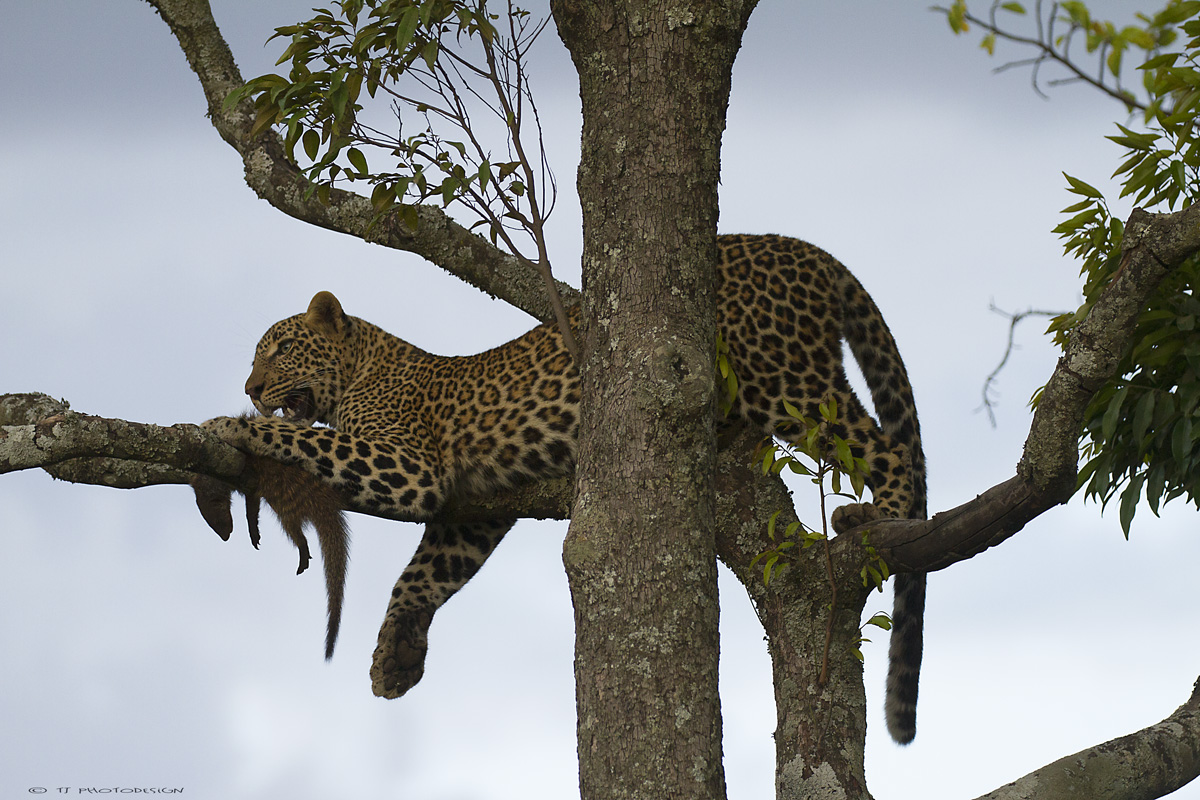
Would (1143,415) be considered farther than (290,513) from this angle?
No

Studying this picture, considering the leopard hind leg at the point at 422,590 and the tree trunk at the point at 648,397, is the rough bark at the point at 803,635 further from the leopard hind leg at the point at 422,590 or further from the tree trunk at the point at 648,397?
the leopard hind leg at the point at 422,590

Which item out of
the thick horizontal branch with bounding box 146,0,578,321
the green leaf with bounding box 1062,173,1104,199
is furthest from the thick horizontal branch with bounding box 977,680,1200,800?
the thick horizontal branch with bounding box 146,0,578,321

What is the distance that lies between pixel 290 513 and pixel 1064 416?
12.0 ft

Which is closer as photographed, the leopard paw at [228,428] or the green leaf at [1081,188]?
the green leaf at [1081,188]

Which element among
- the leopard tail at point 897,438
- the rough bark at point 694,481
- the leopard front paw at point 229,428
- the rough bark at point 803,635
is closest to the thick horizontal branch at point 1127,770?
the rough bark at point 694,481

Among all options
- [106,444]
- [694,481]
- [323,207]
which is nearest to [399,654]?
[106,444]

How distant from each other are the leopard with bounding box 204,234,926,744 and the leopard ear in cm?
15

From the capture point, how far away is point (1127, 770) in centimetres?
503

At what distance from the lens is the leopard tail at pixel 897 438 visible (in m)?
5.98

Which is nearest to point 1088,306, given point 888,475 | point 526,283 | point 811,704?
point 888,475

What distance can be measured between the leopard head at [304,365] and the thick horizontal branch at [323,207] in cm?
82

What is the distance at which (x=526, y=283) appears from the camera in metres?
7.00

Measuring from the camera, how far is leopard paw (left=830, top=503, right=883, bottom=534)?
5.89 metres

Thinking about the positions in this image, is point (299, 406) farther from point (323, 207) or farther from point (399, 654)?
point (399, 654)
